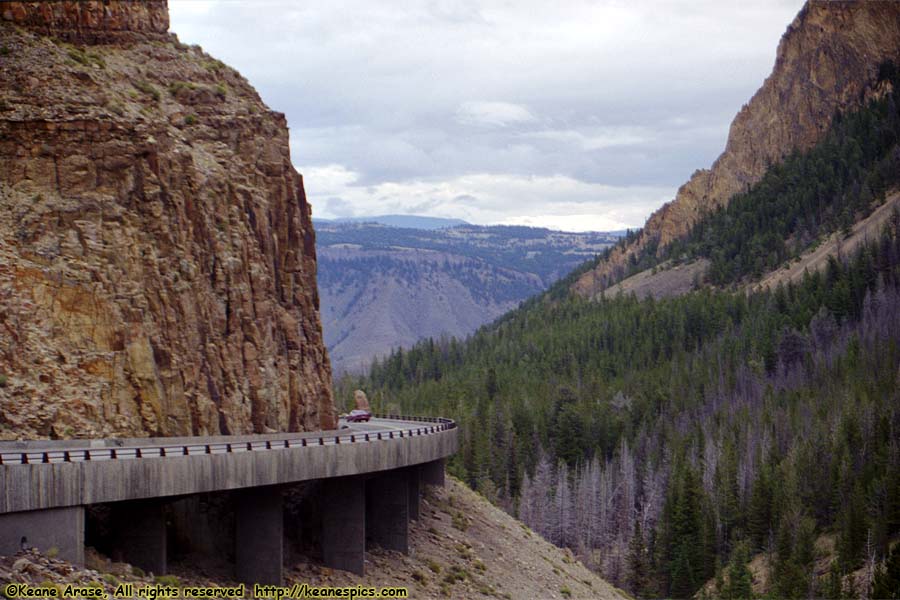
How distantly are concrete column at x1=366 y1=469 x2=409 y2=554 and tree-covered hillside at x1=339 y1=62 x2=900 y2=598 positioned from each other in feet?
112

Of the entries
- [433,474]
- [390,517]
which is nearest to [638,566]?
[433,474]

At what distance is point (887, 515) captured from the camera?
291 feet

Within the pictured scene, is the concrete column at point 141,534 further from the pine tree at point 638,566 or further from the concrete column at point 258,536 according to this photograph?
the pine tree at point 638,566

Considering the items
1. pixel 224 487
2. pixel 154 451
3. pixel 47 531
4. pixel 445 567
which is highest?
pixel 154 451

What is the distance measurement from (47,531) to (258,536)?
1119 cm

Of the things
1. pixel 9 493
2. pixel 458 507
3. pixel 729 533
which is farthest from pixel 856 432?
pixel 9 493

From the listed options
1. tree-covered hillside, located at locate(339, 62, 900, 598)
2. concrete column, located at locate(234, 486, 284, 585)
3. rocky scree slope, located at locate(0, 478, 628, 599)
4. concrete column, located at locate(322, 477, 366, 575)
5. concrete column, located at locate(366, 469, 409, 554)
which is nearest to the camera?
rocky scree slope, located at locate(0, 478, 628, 599)

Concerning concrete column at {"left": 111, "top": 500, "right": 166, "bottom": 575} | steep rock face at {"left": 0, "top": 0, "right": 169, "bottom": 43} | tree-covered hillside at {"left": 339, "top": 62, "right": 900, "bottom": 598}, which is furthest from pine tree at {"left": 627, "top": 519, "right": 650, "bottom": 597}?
concrete column at {"left": 111, "top": 500, "right": 166, "bottom": 575}

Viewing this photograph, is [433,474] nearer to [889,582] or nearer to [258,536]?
[258,536]

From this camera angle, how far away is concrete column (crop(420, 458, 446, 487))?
7131cm

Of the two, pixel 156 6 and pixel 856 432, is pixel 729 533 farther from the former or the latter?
pixel 156 6

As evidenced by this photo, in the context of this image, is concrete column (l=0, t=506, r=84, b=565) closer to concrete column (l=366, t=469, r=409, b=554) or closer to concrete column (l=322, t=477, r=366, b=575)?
concrete column (l=322, t=477, r=366, b=575)

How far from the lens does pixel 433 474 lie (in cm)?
7194

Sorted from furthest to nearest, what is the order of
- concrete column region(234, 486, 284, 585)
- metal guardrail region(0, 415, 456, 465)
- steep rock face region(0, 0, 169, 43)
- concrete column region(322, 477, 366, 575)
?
steep rock face region(0, 0, 169, 43) < concrete column region(322, 477, 366, 575) < concrete column region(234, 486, 284, 585) < metal guardrail region(0, 415, 456, 465)
